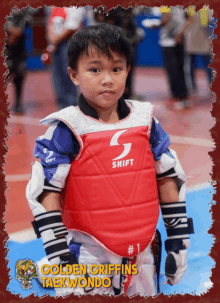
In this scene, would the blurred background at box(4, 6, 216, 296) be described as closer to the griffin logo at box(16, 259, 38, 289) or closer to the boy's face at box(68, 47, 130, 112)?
the griffin logo at box(16, 259, 38, 289)

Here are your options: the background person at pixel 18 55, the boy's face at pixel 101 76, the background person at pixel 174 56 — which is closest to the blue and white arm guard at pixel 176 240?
the boy's face at pixel 101 76

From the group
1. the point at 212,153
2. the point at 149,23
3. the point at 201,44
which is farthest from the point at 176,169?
the point at 201,44

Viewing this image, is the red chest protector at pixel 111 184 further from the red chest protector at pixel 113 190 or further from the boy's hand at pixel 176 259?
the boy's hand at pixel 176 259

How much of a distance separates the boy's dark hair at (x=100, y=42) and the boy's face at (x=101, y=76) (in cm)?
2

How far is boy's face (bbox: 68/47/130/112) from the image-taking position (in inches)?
66.3

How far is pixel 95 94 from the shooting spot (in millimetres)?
1726

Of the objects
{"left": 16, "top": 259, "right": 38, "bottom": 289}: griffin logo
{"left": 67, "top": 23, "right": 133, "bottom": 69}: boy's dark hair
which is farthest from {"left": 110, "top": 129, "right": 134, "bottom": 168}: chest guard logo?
{"left": 16, "top": 259, "right": 38, "bottom": 289}: griffin logo

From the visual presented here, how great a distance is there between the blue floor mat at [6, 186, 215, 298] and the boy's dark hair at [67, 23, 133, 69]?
0.84 m

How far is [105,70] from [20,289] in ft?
3.26

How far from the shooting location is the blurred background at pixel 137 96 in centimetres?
228

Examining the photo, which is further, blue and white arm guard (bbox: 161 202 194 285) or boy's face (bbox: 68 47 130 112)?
blue and white arm guard (bbox: 161 202 194 285)

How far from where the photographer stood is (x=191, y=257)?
2465mm

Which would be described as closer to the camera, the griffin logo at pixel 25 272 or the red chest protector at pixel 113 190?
the red chest protector at pixel 113 190

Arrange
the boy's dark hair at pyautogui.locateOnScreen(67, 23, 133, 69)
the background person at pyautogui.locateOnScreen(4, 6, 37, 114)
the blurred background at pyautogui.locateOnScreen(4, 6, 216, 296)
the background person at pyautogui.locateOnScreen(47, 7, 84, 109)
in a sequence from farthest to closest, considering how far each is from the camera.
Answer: the background person at pyautogui.locateOnScreen(4, 6, 37, 114) → the background person at pyautogui.locateOnScreen(47, 7, 84, 109) → the blurred background at pyautogui.locateOnScreen(4, 6, 216, 296) → the boy's dark hair at pyautogui.locateOnScreen(67, 23, 133, 69)
